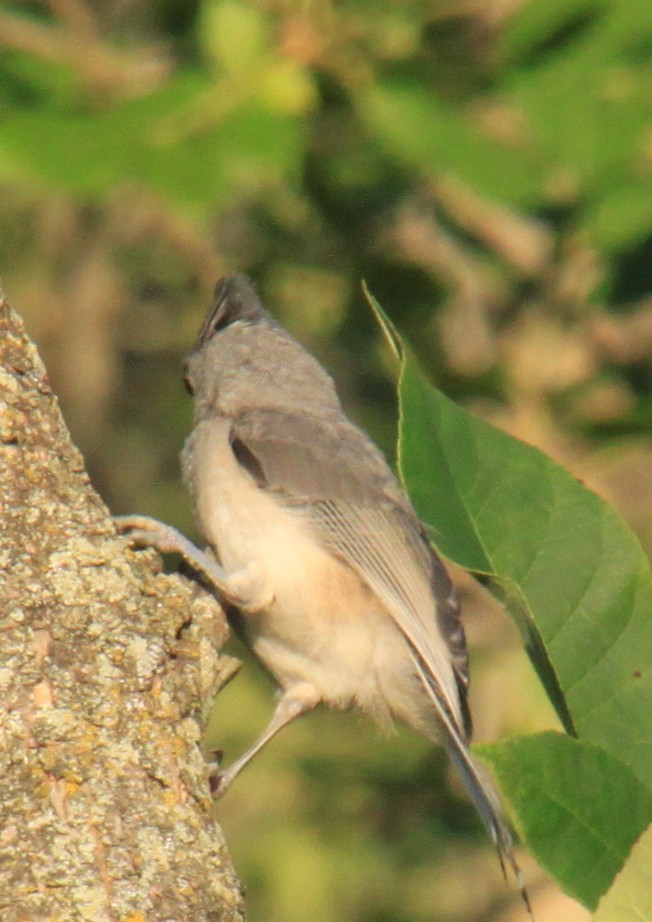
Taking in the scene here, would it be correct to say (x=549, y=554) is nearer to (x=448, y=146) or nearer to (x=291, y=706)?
(x=448, y=146)

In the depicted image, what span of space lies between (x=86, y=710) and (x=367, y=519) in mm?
1981

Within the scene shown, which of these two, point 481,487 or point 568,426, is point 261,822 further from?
point 481,487

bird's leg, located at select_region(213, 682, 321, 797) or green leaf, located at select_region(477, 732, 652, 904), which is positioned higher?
green leaf, located at select_region(477, 732, 652, 904)

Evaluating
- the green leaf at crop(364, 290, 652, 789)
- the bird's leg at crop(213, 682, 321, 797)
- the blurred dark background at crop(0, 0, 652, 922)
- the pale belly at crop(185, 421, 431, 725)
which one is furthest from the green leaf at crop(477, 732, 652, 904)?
the bird's leg at crop(213, 682, 321, 797)

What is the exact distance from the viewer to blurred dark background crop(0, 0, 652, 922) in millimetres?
3188

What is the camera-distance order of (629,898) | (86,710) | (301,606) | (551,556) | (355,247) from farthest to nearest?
(355,247) < (301,606) < (86,710) < (551,556) < (629,898)

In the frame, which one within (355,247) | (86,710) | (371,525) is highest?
(86,710)

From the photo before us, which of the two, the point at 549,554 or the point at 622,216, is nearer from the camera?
the point at 549,554

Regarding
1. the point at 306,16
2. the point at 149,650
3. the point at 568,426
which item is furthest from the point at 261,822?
the point at 149,650

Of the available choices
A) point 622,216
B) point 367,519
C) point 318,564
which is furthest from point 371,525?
point 622,216

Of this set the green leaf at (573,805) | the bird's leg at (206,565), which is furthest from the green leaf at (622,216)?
the green leaf at (573,805)

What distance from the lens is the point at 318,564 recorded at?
12.4 ft

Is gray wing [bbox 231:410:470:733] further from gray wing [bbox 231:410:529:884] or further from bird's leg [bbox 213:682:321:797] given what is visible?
bird's leg [bbox 213:682:321:797]

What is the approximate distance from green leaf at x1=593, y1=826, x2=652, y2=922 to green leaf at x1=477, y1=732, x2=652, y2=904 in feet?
0.27
